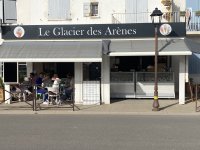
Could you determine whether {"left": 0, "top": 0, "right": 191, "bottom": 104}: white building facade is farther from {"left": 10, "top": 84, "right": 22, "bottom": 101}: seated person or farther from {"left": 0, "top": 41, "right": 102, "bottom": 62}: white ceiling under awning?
{"left": 10, "top": 84, "right": 22, "bottom": 101}: seated person

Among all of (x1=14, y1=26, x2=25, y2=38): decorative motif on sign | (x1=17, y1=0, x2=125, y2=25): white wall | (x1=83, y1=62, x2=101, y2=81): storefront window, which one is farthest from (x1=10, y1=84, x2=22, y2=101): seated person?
(x1=17, y1=0, x2=125, y2=25): white wall

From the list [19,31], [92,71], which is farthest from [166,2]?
[19,31]

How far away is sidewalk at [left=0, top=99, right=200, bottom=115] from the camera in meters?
16.0

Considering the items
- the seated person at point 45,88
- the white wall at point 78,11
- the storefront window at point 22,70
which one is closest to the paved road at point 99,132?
the seated person at point 45,88

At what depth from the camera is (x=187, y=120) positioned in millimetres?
13719

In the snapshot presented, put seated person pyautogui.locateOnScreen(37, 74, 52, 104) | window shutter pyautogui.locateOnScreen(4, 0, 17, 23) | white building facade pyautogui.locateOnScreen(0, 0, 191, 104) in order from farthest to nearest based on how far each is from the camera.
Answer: window shutter pyautogui.locateOnScreen(4, 0, 17, 23) → white building facade pyautogui.locateOnScreen(0, 0, 191, 104) → seated person pyautogui.locateOnScreen(37, 74, 52, 104)

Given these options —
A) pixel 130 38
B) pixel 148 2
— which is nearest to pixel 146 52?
pixel 130 38

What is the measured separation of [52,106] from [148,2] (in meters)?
7.33

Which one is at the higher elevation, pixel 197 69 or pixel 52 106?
pixel 197 69

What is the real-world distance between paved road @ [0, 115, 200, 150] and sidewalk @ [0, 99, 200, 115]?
3.52 feet

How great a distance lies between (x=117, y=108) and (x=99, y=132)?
600 cm

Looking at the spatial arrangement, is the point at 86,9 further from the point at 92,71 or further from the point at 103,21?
the point at 92,71

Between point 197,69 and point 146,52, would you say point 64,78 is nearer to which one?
point 146,52

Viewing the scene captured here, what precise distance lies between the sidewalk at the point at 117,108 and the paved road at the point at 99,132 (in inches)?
42.2
